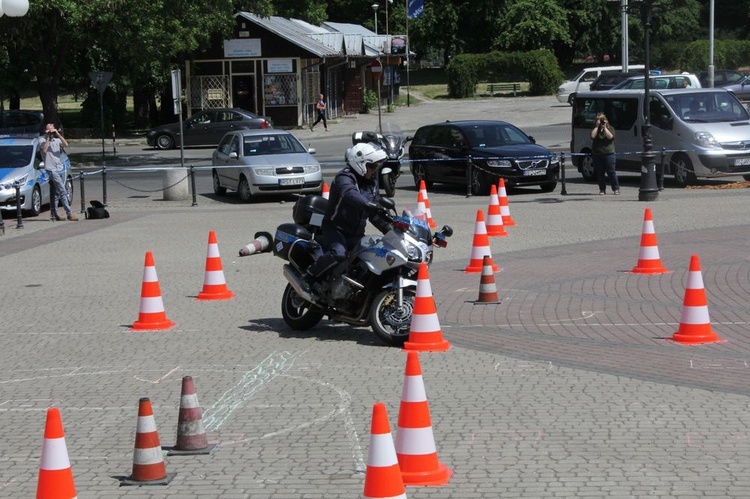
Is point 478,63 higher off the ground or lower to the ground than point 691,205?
higher

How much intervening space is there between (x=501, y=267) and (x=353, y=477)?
8599mm

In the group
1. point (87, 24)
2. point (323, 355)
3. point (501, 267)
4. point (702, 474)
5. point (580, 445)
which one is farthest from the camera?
point (87, 24)

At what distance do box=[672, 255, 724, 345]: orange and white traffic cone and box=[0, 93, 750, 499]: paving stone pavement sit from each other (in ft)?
0.49

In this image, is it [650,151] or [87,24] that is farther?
[87,24]

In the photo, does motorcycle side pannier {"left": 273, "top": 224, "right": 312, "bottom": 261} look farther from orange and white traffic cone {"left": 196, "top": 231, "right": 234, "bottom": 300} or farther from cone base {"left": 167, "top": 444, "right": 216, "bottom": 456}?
cone base {"left": 167, "top": 444, "right": 216, "bottom": 456}

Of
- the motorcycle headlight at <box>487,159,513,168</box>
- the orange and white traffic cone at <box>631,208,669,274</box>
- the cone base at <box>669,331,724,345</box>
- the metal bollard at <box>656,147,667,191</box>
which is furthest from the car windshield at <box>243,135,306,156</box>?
the cone base at <box>669,331,724,345</box>

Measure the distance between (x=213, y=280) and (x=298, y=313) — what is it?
91.1 inches

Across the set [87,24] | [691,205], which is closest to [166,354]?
[691,205]

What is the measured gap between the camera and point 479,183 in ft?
83.9

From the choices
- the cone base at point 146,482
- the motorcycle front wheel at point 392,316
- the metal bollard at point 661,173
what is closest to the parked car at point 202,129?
the metal bollard at point 661,173

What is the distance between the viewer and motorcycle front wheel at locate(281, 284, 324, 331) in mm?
11336

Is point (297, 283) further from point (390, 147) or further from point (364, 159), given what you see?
point (390, 147)

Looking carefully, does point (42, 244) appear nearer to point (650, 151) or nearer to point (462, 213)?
point (462, 213)

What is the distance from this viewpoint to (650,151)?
72.7ft
